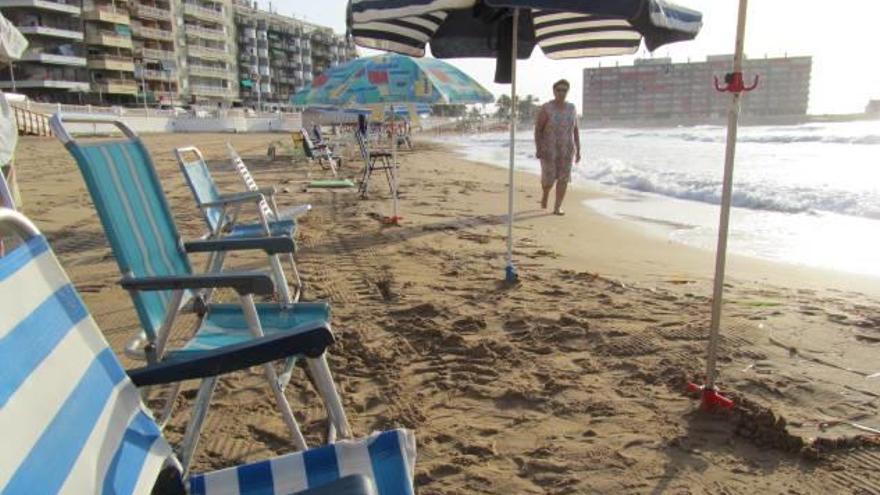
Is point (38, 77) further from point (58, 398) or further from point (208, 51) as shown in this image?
point (58, 398)

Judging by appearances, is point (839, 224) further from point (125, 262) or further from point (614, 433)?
point (125, 262)

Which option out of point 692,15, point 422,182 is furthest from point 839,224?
point 422,182

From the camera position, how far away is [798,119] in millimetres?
54219

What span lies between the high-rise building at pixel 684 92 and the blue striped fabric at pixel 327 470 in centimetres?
5847

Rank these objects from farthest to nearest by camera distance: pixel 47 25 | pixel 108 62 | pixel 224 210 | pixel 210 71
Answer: pixel 210 71
pixel 108 62
pixel 47 25
pixel 224 210

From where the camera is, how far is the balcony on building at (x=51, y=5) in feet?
166

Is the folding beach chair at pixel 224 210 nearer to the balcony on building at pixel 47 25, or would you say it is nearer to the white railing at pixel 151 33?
the balcony on building at pixel 47 25

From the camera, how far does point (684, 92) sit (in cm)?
6844

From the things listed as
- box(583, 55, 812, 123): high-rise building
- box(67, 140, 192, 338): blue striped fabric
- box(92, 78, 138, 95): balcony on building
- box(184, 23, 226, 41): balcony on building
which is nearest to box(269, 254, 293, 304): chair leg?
box(67, 140, 192, 338): blue striped fabric

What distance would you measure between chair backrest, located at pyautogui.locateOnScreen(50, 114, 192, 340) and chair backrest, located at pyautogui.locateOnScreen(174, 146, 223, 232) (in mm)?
1153

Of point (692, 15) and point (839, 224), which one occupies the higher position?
point (692, 15)

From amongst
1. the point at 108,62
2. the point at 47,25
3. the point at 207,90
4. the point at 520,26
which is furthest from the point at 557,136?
the point at 207,90

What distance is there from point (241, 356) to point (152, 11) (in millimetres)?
72850

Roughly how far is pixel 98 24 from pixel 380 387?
66.2 meters
